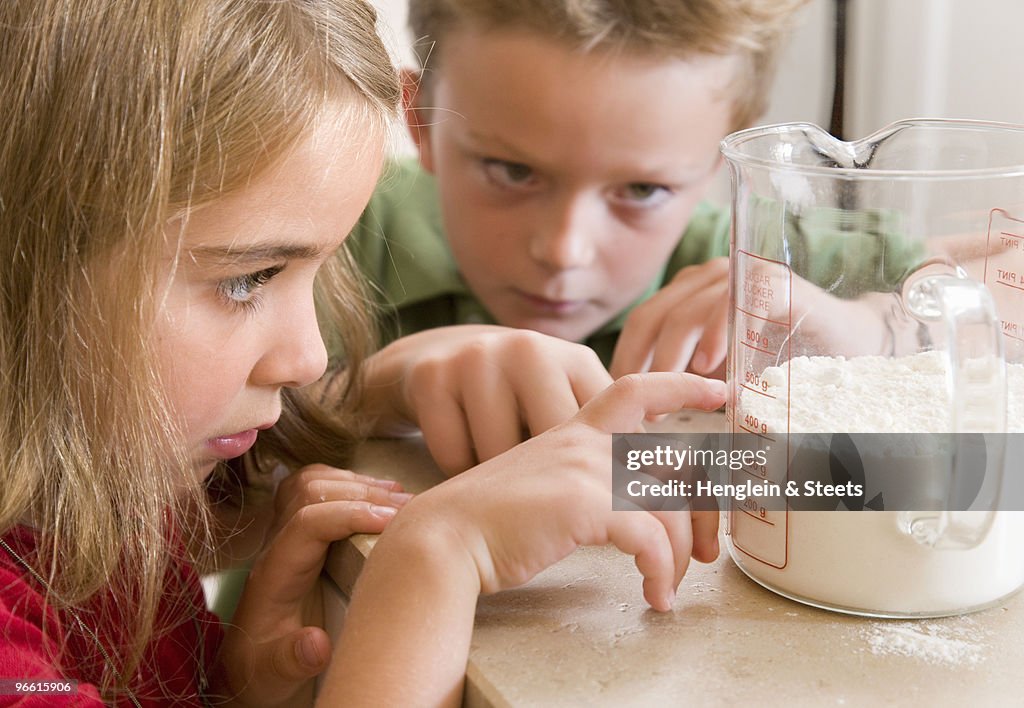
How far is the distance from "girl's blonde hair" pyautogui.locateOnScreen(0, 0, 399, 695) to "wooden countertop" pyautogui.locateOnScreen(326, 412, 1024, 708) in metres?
0.21

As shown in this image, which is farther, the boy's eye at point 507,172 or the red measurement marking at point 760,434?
the boy's eye at point 507,172

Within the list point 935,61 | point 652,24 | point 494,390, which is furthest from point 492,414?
point 935,61

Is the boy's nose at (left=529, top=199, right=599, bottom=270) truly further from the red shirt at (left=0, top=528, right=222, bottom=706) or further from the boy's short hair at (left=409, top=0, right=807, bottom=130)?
the red shirt at (left=0, top=528, right=222, bottom=706)

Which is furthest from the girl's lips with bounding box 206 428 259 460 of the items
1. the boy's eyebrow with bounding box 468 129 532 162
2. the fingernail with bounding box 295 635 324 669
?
the boy's eyebrow with bounding box 468 129 532 162

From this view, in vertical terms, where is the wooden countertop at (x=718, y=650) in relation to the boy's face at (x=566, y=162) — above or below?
below

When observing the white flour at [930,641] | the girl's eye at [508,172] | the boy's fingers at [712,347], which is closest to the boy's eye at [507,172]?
the girl's eye at [508,172]

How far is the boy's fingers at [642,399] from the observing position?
1.87 feet

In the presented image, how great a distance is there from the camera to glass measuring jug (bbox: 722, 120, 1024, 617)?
0.48 m

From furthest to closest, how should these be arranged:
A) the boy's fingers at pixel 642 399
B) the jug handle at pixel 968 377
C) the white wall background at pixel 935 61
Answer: the white wall background at pixel 935 61
the boy's fingers at pixel 642 399
the jug handle at pixel 968 377

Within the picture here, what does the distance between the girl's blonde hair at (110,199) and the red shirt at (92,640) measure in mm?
14

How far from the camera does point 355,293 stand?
90 cm

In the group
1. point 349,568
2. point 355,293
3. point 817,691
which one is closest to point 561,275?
point 355,293

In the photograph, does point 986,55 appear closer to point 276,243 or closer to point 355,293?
point 355,293

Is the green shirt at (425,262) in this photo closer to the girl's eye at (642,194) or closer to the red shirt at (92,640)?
the girl's eye at (642,194)
